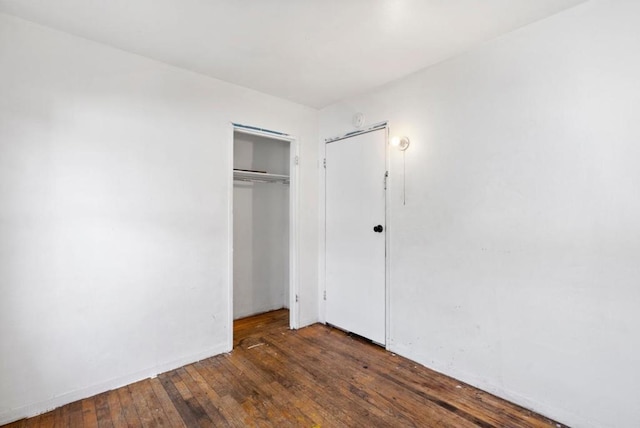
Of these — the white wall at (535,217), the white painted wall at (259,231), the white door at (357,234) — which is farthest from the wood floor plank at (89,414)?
the white wall at (535,217)

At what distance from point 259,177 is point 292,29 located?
75.1 inches

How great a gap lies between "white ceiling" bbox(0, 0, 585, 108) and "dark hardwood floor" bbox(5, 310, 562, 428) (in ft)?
8.05

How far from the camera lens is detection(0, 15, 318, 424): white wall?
182 centimetres

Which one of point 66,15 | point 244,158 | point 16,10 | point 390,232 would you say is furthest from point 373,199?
point 16,10

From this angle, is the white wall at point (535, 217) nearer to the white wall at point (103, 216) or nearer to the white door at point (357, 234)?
the white door at point (357, 234)

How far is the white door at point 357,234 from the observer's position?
111 inches

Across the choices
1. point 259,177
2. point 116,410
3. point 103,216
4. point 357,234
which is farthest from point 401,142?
point 116,410

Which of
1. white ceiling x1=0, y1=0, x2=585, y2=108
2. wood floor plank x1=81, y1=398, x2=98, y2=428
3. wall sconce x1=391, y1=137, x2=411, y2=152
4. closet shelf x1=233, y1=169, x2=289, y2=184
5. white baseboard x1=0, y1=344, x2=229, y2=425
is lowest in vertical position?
wood floor plank x1=81, y1=398, x2=98, y2=428

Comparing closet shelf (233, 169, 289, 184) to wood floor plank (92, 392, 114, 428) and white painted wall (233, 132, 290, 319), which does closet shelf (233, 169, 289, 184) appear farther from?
wood floor plank (92, 392, 114, 428)

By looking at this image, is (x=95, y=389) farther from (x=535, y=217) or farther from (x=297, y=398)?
(x=535, y=217)

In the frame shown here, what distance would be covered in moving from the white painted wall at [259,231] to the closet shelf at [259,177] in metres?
0.07

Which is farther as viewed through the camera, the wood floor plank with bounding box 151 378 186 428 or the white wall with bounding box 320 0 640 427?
the wood floor plank with bounding box 151 378 186 428

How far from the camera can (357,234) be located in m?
3.01

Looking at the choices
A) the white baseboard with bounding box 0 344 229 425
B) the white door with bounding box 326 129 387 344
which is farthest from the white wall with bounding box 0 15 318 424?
the white door with bounding box 326 129 387 344
